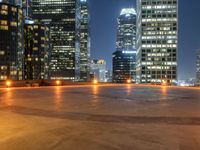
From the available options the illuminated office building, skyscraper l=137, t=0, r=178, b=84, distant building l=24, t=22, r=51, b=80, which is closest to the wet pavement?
the illuminated office building

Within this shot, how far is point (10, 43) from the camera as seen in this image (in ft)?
496

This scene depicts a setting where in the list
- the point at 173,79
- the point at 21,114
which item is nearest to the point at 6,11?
the point at 173,79

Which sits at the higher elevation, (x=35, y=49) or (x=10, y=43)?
(x=35, y=49)

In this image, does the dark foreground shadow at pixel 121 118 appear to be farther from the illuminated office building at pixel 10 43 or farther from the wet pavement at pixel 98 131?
the illuminated office building at pixel 10 43

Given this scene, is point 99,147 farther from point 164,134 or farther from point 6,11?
point 6,11

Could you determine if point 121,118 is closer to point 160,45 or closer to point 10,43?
point 10,43

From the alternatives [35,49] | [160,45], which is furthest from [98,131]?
[160,45]

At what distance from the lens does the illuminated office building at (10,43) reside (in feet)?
481

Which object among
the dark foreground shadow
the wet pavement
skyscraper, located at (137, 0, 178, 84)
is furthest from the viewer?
skyscraper, located at (137, 0, 178, 84)

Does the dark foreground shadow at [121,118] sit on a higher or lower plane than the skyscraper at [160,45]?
lower

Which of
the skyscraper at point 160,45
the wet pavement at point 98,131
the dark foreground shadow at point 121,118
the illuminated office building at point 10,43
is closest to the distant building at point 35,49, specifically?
the illuminated office building at point 10,43

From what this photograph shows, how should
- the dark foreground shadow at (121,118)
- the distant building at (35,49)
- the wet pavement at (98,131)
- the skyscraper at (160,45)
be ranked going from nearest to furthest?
the wet pavement at (98,131) < the dark foreground shadow at (121,118) < the distant building at (35,49) < the skyscraper at (160,45)

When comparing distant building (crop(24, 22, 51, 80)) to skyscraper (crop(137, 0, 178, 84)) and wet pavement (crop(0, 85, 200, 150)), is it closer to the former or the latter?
skyscraper (crop(137, 0, 178, 84))

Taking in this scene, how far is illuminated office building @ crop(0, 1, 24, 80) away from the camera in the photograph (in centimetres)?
14675
